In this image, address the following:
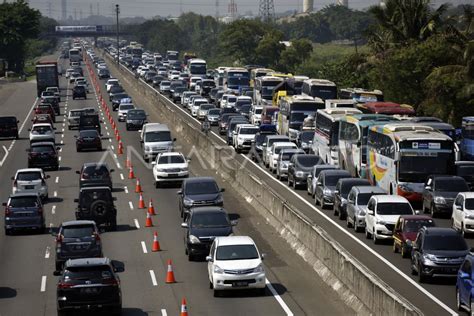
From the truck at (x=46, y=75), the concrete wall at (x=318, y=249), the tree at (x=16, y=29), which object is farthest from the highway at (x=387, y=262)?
the tree at (x=16, y=29)

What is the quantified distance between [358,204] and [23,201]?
447 inches

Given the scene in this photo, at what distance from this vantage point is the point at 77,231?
108 ft

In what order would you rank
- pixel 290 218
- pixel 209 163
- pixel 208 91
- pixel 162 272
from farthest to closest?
pixel 208 91 → pixel 209 163 → pixel 290 218 → pixel 162 272

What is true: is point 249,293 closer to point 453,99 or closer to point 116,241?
Result: point 116,241

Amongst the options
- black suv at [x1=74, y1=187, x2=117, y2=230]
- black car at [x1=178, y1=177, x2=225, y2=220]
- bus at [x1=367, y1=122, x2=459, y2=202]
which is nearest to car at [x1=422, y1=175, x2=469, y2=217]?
bus at [x1=367, y1=122, x2=459, y2=202]

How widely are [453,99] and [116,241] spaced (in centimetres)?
3909

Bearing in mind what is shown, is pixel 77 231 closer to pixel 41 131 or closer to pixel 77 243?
pixel 77 243

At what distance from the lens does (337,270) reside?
29500 mm

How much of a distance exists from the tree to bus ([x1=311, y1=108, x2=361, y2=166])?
417 ft

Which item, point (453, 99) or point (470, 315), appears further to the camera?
point (453, 99)

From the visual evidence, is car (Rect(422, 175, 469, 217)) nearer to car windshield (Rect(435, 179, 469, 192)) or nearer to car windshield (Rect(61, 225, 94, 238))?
car windshield (Rect(435, 179, 469, 192))

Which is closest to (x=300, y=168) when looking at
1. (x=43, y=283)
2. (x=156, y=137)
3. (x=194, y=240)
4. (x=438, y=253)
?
(x=156, y=137)

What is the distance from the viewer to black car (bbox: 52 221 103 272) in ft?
106

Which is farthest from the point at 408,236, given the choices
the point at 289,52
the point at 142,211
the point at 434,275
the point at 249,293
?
the point at 289,52
